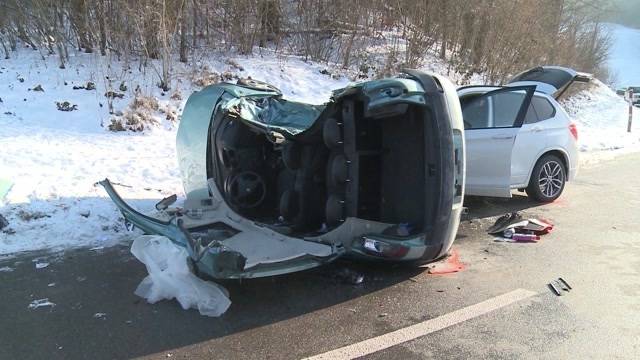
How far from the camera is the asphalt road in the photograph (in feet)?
12.5

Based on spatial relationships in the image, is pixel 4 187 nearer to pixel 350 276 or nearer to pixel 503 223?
pixel 350 276

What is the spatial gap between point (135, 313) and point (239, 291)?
85 centimetres

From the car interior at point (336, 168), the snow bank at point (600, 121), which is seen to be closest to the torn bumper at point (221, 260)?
the car interior at point (336, 168)

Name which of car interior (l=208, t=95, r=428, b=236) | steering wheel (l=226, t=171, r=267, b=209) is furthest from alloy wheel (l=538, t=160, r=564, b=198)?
steering wheel (l=226, t=171, r=267, b=209)

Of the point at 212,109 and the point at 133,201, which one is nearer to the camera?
the point at 212,109

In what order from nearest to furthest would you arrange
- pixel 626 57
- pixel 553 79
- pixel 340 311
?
pixel 340 311
pixel 553 79
pixel 626 57

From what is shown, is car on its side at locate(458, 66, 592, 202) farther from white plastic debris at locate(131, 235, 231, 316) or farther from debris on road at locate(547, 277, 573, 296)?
white plastic debris at locate(131, 235, 231, 316)

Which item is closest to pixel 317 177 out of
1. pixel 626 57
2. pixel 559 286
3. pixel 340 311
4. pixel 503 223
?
pixel 340 311

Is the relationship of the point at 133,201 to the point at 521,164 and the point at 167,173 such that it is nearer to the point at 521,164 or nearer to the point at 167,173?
the point at 167,173

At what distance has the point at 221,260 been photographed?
4059 mm

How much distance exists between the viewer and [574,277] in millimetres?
5211

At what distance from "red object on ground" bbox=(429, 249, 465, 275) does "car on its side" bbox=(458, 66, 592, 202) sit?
219 centimetres

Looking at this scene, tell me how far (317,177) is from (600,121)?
19114 mm

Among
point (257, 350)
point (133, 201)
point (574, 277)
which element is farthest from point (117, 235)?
point (574, 277)
